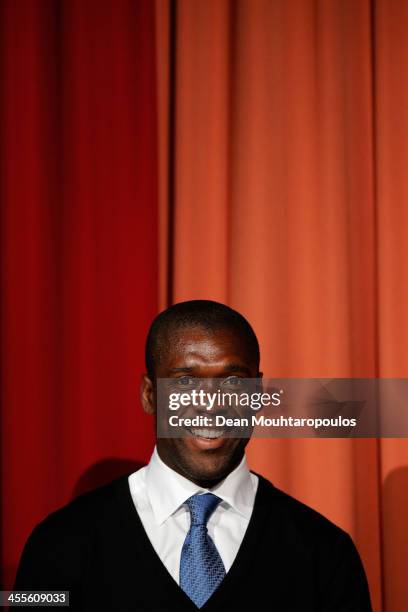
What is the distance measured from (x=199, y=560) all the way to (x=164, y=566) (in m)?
0.05

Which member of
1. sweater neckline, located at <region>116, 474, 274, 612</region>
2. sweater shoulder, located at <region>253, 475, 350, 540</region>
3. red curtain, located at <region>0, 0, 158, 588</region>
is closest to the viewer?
sweater neckline, located at <region>116, 474, 274, 612</region>

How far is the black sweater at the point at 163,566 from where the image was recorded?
969 mm

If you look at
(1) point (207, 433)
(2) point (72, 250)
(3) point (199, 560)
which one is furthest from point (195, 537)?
(2) point (72, 250)

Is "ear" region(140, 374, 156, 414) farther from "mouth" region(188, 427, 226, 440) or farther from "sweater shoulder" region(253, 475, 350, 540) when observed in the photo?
"sweater shoulder" region(253, 475, 350, 540)

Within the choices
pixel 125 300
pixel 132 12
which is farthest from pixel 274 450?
pixel 132 12

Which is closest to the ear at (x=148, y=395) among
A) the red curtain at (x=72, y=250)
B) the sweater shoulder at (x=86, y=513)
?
the sweater shoulder at (x=86, y=513)

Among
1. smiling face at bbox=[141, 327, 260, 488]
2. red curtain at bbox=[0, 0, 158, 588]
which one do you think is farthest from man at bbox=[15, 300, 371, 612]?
red curtain at bbox=[0, 0, 158, 588]

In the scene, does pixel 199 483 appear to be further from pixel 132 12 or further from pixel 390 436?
pixel 132 12

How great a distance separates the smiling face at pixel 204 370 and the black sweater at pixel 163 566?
9cm

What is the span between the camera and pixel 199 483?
1.02 metres

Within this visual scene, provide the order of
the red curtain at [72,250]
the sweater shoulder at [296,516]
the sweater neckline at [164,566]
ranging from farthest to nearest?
the red curtain at [72,250] → the sweater shoulder at [296,516] → the sweater neckline at [164,566]

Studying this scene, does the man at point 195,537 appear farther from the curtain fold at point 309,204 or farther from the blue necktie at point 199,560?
the curtain fold at point 309,204

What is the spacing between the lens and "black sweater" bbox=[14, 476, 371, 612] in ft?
3.18

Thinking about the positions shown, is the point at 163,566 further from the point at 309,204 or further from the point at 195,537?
the point at 309,204
